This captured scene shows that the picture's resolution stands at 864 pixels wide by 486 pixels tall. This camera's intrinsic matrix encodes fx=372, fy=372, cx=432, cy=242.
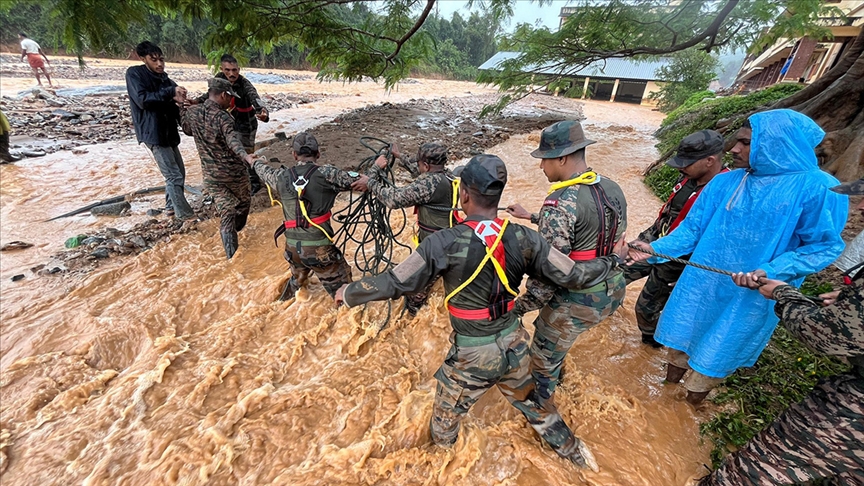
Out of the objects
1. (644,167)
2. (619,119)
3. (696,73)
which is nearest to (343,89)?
(619,119)

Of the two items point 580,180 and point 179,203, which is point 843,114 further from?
point 179,203

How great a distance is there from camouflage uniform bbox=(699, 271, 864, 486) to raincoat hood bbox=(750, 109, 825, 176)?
85 cm

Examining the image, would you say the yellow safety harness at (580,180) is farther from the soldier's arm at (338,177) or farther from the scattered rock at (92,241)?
the scattered rock at (92,241)

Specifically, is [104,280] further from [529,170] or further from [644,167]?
[644,167]

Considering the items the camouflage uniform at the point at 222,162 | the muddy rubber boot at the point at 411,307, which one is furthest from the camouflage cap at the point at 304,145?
the muddy rubber boot at the point at 411,307

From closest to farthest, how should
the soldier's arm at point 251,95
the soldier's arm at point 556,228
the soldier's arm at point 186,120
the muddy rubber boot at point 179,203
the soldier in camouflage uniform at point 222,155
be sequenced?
1. the soldier's arm at point 556,228
2. the soldier in camouflage uniform at point 222,155
3. the soldier's arm at point 186,120
4. the muddy rubber boot at point 179,203
5. the soldier's arm at point 251,95

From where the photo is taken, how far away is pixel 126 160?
28.2 ft

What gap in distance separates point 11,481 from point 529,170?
951 centimetres

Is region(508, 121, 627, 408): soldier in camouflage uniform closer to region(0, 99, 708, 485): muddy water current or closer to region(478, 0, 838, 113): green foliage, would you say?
region(0, 99, 708, 485): muddy water current

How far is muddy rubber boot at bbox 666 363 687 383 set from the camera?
304cm

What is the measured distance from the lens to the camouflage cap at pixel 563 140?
2295mm

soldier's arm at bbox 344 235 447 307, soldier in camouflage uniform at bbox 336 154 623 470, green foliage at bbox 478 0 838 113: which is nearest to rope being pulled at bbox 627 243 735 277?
soldier in camouflage uniform at bbox 336 154 623 470

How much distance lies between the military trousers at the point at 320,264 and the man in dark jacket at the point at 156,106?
2.67 metres

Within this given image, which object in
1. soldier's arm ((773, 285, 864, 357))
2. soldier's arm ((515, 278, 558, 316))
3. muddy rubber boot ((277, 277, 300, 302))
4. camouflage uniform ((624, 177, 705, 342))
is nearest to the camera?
soldier's arm ((773, 285, 864, 357))
